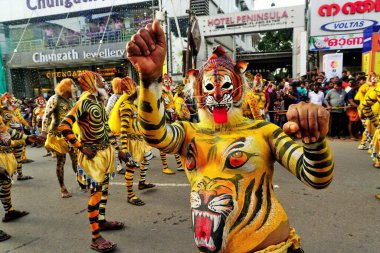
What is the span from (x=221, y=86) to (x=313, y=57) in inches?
657

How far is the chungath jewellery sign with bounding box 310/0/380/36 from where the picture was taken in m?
13.7

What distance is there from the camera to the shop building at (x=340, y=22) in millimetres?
13719

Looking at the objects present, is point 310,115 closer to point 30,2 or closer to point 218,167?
point 218,167

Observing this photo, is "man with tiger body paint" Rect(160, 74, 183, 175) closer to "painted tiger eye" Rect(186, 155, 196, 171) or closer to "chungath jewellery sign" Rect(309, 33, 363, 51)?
"painted tiger eye" Rect(186, 155, 196, 171)

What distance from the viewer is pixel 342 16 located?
1392 centimetres

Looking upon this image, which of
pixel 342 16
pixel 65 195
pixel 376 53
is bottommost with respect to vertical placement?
pixel 65 195

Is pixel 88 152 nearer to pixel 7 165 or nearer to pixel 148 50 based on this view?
pixel 7 165

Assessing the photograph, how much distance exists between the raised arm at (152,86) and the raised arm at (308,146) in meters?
0.60

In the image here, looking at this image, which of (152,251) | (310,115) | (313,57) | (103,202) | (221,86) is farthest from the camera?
(313,57)

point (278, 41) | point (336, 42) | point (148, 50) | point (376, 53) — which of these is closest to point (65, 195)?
point (148, 50)

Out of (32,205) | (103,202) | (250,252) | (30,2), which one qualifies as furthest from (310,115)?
(30,2)

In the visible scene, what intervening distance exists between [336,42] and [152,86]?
14804mm

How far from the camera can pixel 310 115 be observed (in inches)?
45.8

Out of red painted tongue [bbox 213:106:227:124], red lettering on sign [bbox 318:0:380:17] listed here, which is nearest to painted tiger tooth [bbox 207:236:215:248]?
red painted tongue [bbox 213:106:227:124]
